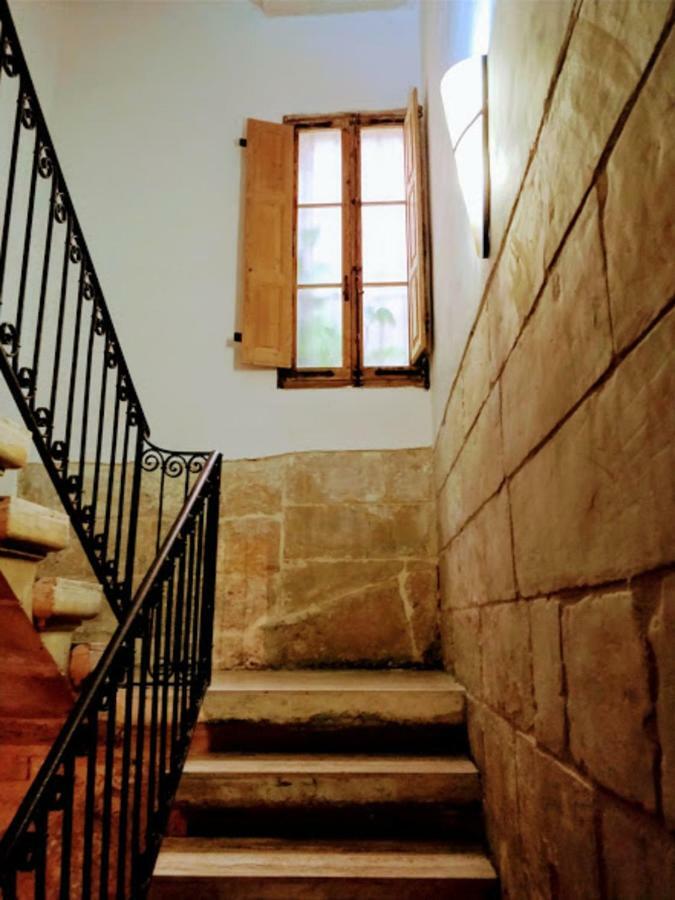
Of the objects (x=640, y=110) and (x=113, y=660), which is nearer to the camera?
(x=640, y=110)

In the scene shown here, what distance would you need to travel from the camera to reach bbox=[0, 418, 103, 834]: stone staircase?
198 cm

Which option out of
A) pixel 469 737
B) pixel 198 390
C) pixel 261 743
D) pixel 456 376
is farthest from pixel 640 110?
pixel 198 390

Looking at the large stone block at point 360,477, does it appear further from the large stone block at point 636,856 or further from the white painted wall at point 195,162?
the large stone block at point 636,856

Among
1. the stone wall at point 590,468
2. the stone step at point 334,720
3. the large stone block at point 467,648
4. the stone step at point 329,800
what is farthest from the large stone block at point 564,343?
the stone step at point 334,720

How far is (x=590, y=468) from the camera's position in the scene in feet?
3.37

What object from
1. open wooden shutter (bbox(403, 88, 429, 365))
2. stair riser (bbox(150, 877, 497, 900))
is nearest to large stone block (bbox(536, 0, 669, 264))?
stair riser (bbox(150, 877, 497, 900))

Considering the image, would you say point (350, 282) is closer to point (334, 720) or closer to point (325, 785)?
point (334, 720)

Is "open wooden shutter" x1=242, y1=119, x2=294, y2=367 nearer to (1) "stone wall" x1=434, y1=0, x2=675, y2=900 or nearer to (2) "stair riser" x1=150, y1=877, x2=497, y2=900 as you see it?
(1) "stone wall" x1=434, y1=0, x2=675, y2=900

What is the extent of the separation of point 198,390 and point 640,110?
3738 millimetres

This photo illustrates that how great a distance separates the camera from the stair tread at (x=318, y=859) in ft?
6.18

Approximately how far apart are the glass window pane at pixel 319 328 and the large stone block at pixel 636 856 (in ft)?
12.0

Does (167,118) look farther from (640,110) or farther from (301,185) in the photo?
(640,110)

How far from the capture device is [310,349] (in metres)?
4.52

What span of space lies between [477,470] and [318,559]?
77.8 inches
